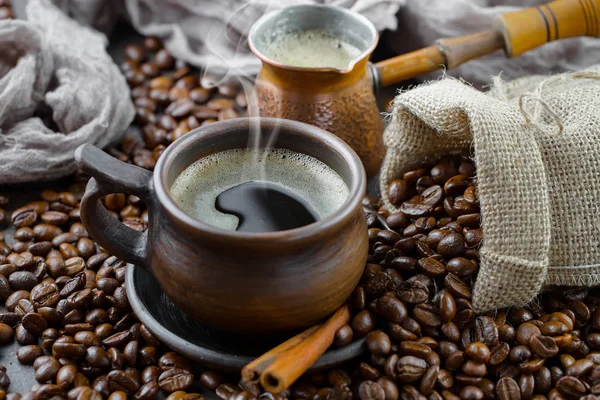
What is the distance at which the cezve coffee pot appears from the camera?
6.03ft

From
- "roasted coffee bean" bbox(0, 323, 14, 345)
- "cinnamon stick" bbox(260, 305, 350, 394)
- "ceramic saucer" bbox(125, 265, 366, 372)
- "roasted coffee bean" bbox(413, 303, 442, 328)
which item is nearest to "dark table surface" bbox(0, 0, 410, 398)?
"roasted coffee bean" bbox(0, 323, 14, 345)

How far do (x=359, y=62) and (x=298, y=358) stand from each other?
2.75 feet

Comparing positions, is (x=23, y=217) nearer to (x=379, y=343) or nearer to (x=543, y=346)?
(x=379, y=343)

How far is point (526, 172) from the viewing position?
1464 millimetres

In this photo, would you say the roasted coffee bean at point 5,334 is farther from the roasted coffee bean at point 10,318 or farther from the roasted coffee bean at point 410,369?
the roasted coffee bean at point 410,369

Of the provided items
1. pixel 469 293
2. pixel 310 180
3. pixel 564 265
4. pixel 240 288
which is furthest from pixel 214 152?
pixel 564 265

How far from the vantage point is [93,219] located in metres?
1.38

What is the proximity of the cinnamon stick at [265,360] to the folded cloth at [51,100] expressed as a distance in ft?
3.19

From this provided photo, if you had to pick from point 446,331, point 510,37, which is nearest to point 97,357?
point 446,331

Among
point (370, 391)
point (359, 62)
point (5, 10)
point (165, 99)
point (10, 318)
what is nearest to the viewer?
point (370, 391)

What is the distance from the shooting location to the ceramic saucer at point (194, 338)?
1.34 m

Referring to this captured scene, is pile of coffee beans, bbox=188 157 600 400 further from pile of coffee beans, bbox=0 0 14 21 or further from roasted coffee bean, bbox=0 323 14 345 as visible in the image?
pile of coffee beans, bbox=0 0 14 21

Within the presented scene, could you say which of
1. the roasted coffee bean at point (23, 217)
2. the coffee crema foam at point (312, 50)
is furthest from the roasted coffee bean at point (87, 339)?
the coffee crema foam at point (312, 50)

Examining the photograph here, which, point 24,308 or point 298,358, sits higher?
point 298,358
